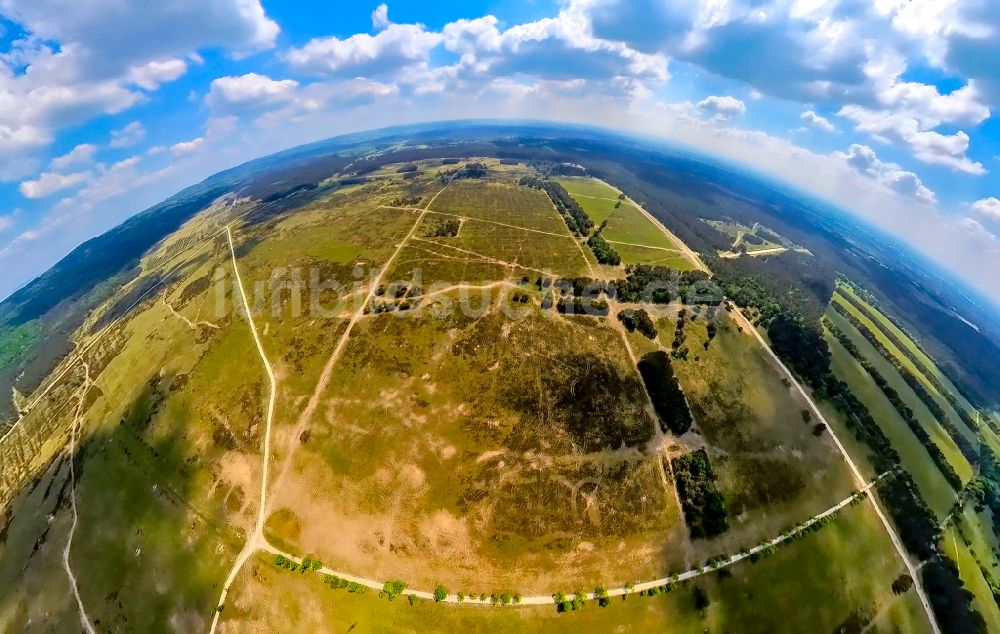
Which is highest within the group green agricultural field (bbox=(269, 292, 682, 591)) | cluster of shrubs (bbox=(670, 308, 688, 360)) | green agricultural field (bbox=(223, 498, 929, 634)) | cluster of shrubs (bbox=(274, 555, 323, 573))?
cluster of shrubs (bbox=(670, 308, 688, 360))

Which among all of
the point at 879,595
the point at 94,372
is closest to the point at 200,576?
the point at 94,372

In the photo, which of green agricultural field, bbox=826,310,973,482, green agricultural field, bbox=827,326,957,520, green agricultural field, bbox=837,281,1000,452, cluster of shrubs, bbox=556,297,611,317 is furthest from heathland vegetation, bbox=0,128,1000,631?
green agricultural field, bbox=826,310,973,482

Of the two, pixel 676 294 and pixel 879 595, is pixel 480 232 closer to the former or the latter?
pixel 676 294

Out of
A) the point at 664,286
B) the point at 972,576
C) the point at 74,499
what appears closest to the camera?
the point at 972,576

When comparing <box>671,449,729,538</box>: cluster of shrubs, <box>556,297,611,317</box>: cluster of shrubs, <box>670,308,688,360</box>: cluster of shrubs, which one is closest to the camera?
<box>671,449,729,538</box>: cluster of shrubs

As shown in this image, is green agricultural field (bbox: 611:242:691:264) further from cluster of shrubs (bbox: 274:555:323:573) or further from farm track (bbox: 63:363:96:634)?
farm track (bbox: 63:363:96:634)

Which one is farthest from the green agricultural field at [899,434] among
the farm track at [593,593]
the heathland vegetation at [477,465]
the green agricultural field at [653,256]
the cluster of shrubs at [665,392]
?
the cluster of shrubs at [665,392]

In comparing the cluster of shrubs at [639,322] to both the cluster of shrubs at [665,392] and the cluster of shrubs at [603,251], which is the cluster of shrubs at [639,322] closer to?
the cluster of shrubs at [665,392]

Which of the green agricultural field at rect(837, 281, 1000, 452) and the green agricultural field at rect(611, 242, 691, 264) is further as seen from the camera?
the green agricultural field at rect(611, 242, 691, 264)

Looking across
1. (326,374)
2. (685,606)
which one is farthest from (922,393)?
(326,374)

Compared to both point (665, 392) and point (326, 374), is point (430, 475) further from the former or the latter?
point (665, 392)
